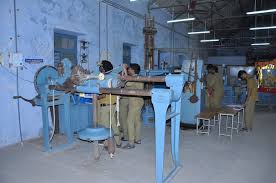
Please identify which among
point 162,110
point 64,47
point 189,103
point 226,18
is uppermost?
point 226,18

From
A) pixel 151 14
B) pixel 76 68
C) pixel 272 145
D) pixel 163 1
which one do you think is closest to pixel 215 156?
pixel 272 145

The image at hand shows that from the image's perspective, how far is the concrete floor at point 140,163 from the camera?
3293 mm

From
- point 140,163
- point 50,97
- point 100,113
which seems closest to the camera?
point 140,163

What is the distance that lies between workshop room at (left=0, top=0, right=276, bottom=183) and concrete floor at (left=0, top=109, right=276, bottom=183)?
0.05 ft

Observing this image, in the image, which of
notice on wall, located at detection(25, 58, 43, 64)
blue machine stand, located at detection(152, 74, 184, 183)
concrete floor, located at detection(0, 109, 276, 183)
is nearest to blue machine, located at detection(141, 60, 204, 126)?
concrete floor, located at detection(0, 109, 276, 183)

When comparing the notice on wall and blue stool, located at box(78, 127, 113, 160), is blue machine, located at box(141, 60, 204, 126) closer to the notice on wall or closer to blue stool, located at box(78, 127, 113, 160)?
the notice on wall

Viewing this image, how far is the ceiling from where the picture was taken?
10.5m

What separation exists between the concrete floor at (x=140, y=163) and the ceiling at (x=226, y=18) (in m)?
6.01

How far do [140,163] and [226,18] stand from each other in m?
10.1

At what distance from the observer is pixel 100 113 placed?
419cm

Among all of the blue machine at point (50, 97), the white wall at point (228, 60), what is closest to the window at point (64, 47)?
the blue machine at point (50, 97)

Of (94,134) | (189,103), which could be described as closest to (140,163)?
(94,134)

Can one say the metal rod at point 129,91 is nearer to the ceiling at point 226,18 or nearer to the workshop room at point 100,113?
the workshop room at point 100,113

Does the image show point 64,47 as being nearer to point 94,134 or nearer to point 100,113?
point 100,113
